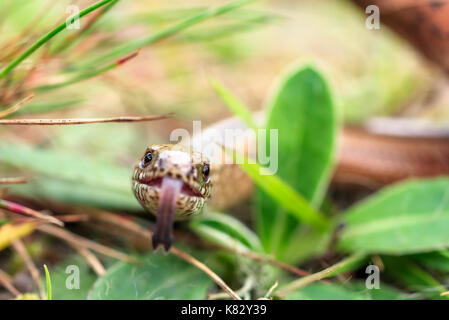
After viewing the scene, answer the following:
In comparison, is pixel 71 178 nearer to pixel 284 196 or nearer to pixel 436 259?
pixel 284 196

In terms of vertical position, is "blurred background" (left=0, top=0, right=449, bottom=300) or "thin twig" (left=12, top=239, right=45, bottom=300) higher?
"blurred background" (left=0, top=0, right=449, bottom=300)

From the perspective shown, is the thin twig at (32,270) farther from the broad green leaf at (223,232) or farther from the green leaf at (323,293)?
the green leaf at (323,293)

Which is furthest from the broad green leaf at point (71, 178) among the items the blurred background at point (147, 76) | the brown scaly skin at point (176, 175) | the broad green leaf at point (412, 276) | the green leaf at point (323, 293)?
the broad green leaf at point (412, 276)

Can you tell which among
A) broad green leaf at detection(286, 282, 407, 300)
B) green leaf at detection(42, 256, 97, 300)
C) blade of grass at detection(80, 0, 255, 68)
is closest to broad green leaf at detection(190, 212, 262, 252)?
broad green leaf at detection(286, 282, 407, 300)

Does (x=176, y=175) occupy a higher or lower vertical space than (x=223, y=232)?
higher

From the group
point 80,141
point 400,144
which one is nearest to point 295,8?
point 400,144

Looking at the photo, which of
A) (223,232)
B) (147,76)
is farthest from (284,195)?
(147,76)

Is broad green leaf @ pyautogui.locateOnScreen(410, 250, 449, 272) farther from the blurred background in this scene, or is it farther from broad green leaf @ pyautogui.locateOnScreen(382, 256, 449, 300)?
the blurred background
